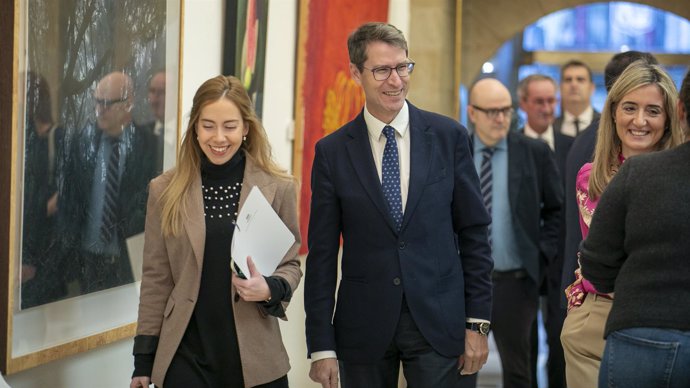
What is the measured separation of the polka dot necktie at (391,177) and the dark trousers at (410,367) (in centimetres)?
35

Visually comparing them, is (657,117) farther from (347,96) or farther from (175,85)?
(347,96)

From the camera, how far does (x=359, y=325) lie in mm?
4246

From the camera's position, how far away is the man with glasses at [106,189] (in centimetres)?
432

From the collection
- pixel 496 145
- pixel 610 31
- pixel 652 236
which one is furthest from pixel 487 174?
pixel 610 31

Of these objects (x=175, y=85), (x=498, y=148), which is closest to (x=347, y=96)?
(x=498, y=148)

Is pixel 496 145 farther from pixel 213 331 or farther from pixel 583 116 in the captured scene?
pixel 213 331

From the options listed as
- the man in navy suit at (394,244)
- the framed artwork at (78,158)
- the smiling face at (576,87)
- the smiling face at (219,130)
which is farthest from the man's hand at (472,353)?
the smiling face at (576,87)

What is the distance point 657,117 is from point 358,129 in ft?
3.69

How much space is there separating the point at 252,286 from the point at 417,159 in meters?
0.79

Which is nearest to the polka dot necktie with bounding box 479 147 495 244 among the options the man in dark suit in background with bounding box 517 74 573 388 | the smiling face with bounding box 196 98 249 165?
the man in dark suit in background with bounding box 517 74 573 388

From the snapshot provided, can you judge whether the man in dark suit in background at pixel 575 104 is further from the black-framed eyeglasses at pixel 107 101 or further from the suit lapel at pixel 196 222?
the suit lapel at pixel 196 222

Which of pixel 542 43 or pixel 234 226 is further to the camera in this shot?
pixel 542 43

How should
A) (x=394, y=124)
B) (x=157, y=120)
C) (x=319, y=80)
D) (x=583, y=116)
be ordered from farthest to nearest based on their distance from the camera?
1. (x=583, y=116)
2. (x=319, y=80)
3. (x=157, y=120)
4. (x=394, y=124)

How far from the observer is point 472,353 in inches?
166
